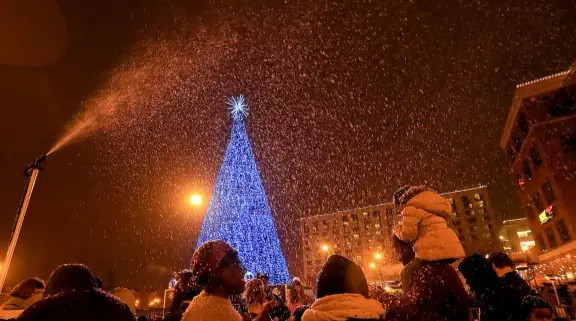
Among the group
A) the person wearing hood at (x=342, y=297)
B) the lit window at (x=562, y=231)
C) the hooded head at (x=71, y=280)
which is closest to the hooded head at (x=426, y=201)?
the person wearing hood at (x=342, y=297)

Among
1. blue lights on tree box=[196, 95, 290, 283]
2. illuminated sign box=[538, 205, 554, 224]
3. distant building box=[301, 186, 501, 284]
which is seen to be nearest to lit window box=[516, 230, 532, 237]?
distant building box=[301, 186, 501, 284]

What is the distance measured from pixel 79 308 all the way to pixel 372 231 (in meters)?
103

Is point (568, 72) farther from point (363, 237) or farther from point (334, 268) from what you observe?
point (363, 237)

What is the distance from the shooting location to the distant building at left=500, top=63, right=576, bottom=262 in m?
37.4

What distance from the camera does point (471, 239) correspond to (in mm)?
94062

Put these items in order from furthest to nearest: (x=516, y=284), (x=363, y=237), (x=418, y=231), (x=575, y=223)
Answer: (x=363, y=237) → (x=575, y=223) → (x=516, y=284) → (x=418, y=231)

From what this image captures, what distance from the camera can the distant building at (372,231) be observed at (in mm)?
93688

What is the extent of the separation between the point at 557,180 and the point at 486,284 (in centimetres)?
4197

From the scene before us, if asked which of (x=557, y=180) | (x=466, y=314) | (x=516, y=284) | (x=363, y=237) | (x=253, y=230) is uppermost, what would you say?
(x=363, y=237)

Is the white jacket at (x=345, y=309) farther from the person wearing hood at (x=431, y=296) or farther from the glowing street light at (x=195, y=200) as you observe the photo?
the glowing street light at (x=195, y=200)

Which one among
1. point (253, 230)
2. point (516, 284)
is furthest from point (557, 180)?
point (516, 284)

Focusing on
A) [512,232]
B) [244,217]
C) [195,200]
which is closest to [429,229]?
[195,200]

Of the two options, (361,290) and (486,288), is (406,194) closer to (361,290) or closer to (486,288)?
(361,290)

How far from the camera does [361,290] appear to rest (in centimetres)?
282
